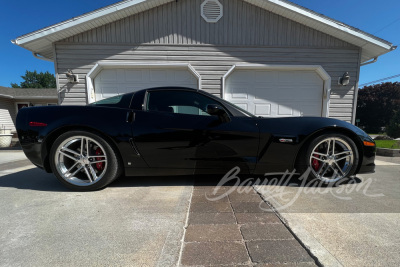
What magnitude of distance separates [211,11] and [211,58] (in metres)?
1.30

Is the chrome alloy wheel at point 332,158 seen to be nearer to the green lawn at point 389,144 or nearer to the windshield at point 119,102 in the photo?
the windshield at point 119,102

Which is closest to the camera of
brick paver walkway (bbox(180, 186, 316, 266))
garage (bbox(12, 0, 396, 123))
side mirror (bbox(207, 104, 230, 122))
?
brick paver walkway (bbox(180, 186, 316, 266))

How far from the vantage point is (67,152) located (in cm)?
216

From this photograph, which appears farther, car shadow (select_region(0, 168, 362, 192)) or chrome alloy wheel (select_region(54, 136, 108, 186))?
car shadow (select_region(0, 168, 362, 192))

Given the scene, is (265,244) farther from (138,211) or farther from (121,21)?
(121,21)

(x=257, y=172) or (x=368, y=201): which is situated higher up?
(x=257, y=172)

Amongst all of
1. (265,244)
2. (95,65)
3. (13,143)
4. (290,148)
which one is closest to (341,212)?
(290,148)

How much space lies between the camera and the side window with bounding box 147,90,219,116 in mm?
2299

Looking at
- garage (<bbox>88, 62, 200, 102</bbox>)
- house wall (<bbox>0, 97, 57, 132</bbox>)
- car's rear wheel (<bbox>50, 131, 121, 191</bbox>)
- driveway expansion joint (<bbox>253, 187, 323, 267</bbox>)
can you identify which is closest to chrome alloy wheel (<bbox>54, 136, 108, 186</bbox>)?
car's rear wheel (<bbox>50, 131, 121, 191</bbox>)

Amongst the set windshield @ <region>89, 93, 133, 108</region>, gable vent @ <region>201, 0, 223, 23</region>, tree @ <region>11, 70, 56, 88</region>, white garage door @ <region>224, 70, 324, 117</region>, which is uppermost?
tree @ <region>11, 70, 56, 88</region>

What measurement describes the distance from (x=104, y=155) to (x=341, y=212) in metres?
2.50

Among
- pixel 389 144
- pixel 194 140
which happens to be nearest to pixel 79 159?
pixel 194 140

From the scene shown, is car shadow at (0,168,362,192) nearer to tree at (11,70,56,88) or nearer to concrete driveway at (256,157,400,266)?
concrete driveway at (256,157,400,266)

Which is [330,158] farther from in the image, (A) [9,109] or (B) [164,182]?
(A) [9,109]
